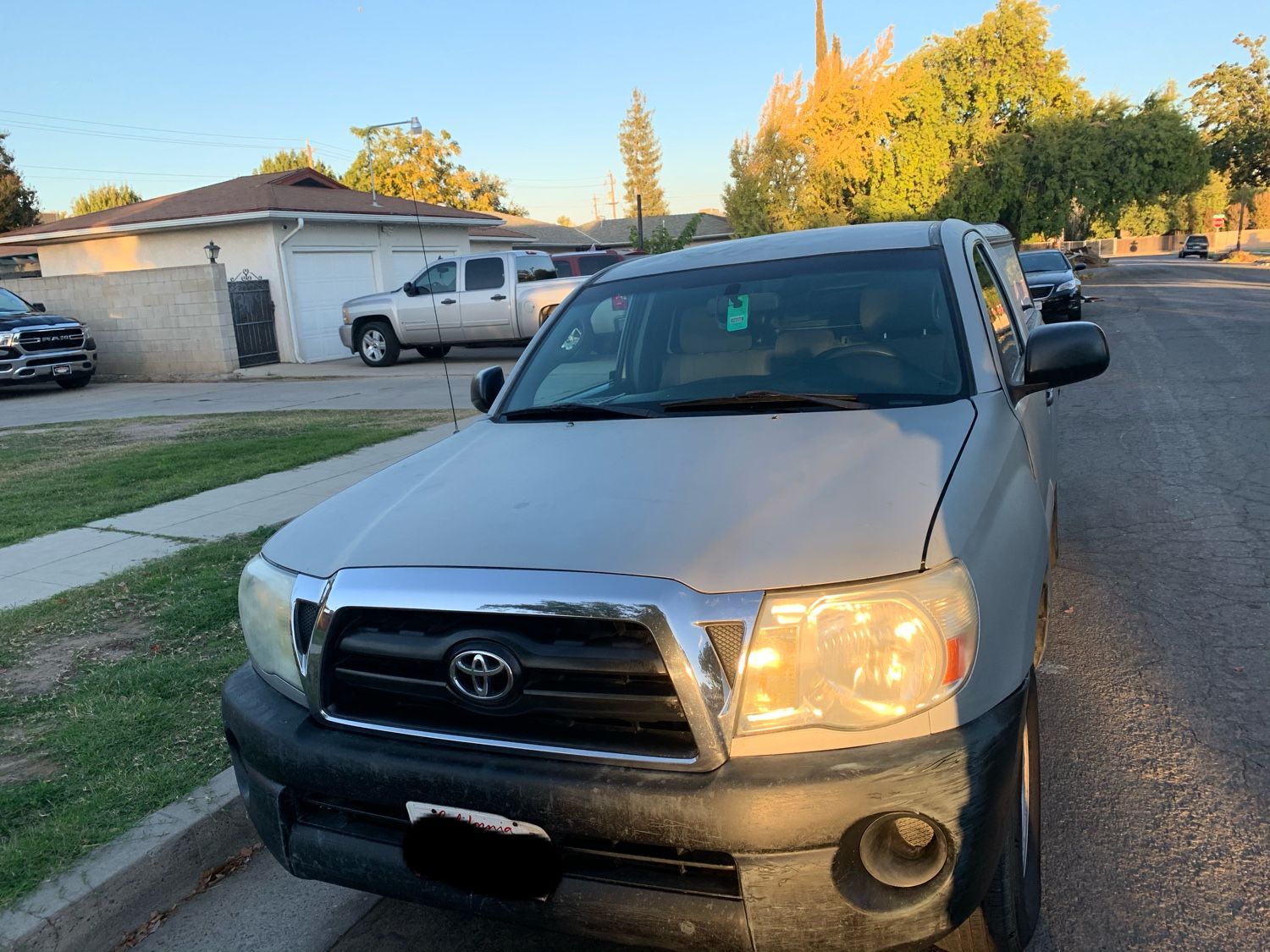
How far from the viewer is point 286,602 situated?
2.48 meters

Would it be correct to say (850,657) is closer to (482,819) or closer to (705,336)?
(482,819)

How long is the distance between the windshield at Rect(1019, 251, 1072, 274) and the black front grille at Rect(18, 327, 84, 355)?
17.7m

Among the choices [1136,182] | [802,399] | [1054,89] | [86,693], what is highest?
[1054,89]

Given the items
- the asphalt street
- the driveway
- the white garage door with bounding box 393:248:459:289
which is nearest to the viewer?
the asphalt street

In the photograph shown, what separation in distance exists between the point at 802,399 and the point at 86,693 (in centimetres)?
318

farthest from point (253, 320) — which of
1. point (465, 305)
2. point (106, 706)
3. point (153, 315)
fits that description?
point (106, 706)

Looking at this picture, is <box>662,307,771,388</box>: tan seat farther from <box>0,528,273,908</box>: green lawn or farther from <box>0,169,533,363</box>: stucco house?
<box>0,169,533,363</box>: stucco house

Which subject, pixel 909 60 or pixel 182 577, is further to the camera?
pixel 909 60

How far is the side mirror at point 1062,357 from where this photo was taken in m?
3.21

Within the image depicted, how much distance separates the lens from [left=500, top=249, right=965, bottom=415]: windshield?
10.7 ft

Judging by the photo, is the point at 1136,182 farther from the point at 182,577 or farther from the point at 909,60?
the point at 182,577

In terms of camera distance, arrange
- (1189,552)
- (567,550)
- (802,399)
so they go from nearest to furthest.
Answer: (567,550), (802,399), (1189,552)

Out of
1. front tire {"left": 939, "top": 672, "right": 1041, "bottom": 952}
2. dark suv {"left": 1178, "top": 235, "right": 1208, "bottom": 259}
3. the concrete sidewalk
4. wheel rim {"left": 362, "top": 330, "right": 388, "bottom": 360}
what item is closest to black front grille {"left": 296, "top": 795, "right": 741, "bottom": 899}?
front tire {"left": 939, "top": 672, "right": 1041, "bottom": 952}

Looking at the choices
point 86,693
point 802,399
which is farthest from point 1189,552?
point 86,693
